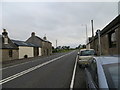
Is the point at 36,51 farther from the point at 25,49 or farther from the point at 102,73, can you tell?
the point at 102,73

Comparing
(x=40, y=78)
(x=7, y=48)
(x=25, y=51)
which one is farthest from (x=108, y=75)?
(x=25, y=51)

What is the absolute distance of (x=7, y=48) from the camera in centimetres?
3316

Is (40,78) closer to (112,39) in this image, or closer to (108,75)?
(108,75)

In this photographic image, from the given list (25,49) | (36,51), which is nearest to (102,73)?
(25,49)

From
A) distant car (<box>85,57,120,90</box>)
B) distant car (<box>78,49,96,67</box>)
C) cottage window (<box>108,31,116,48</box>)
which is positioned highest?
cottage window (<box>108,31,116,48</box>)

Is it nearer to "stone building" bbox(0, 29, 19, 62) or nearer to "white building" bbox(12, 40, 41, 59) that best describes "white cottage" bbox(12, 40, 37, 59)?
"white building" bbox(12, 40, 41, 59)

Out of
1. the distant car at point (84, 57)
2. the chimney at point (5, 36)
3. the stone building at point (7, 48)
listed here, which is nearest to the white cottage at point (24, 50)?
the stone building at point (7, 48)

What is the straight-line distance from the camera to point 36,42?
196ft

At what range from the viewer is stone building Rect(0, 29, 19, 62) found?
31.8 m

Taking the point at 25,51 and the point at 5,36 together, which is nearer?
the point at 5,36

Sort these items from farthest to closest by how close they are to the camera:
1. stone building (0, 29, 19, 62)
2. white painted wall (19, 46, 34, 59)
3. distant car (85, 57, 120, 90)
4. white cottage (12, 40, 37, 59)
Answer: white painted wall (19, 46, 34, 59), white cottage (12, 40, 37, 59), stone building (0, 29, 19, 62), distant car (85, 57, 120, 90)

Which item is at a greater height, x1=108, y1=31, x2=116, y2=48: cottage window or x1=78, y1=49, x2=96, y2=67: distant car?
x1=108, y1=31, x2=116, y2=48: cottage window

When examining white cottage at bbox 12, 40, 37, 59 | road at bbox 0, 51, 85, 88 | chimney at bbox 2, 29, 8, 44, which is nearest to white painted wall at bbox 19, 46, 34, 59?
white cottage at bbox 12, 40, 37, 59

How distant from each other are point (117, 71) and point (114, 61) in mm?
249
